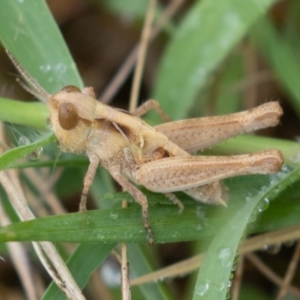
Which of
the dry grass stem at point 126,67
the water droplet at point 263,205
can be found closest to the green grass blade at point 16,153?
the water droplet at point 263,205

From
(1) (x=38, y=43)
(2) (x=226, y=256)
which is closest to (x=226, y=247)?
(2) (x=226, y=256)

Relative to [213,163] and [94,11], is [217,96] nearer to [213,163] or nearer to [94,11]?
[213,163]

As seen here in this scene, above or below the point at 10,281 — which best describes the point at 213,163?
below

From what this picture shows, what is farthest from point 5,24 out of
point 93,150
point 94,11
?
point 94,11

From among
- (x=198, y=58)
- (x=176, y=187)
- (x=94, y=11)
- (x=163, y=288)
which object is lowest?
(x=163, y=288)

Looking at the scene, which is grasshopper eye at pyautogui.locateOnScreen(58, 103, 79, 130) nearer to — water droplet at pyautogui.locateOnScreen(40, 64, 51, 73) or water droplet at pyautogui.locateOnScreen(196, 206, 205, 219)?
water droplet at pyautogui.locateOnScreen(40, 64, 51, 73)

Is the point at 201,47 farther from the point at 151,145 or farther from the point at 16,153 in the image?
the point at 16,153

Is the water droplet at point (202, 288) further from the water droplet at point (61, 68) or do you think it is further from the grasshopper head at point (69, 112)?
the water droplet at point (61, 68)

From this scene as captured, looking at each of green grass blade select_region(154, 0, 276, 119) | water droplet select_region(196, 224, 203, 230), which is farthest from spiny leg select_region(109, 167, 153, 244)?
green grass blade select_region(154, 0, 276, 119)
